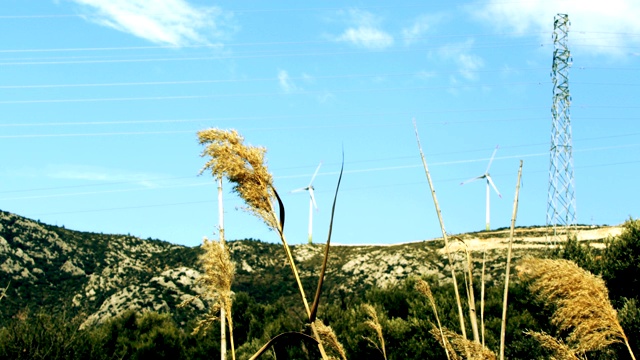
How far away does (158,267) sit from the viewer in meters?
118

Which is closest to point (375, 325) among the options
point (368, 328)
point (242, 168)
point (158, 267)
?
point (242, 168)

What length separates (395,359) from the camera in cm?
4931

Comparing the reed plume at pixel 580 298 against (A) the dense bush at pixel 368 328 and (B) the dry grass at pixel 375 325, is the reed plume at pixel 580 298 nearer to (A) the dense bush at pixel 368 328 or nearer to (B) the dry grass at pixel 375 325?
(B) the dry grass at pixel 375 325

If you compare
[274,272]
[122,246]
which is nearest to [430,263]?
[274,272]

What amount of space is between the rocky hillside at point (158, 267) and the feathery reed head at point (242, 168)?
8687cm

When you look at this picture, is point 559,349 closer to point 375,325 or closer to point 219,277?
point 375,325

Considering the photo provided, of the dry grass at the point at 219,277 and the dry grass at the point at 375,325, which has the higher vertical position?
the dry grass at the point at 219,277

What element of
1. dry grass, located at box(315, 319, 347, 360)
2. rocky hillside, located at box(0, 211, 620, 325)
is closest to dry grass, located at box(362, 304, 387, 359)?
dry grass, located at box(315, 319, 347, 360)

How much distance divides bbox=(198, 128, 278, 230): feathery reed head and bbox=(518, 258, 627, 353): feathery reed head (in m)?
3.58

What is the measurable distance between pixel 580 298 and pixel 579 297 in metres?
0.02

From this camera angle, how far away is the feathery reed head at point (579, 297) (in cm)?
738

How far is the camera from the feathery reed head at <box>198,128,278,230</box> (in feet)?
17.7

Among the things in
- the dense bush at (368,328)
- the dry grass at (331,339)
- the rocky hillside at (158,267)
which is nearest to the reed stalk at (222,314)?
the dry grass at (331,339)

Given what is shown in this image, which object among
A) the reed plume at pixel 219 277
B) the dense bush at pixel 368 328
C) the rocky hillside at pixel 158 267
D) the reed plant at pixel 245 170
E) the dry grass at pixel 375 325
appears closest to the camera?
the reed plant at pixel 245 170
